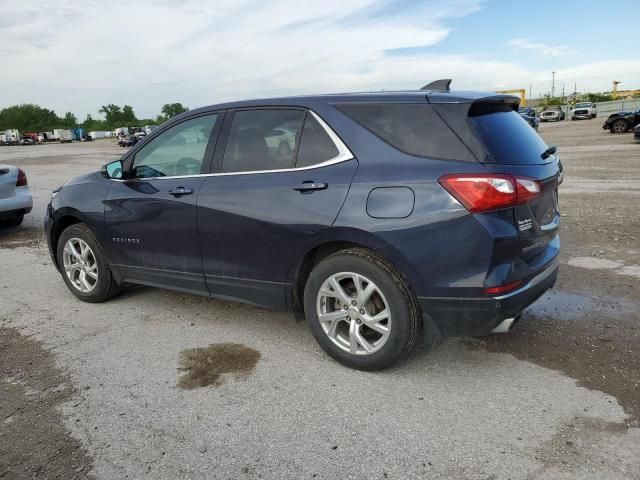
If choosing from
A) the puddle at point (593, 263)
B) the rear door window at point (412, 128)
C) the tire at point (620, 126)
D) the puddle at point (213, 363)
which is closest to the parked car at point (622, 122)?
the tire at point (620, 126)

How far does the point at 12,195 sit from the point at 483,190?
26.0 ft

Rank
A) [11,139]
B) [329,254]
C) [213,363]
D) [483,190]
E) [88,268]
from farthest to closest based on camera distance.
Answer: [11,139]
[88,268]
[213,363]
[329,254]
[483,190]

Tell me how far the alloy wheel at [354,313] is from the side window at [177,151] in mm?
1508

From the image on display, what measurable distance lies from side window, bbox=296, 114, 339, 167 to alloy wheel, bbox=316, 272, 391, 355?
0.78 m

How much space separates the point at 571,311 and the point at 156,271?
346cm

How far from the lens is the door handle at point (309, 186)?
137 inches

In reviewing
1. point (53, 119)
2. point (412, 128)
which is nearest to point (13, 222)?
point (412, 128)

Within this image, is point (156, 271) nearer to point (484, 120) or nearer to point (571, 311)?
point (484, 120)

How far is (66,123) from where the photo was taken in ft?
493

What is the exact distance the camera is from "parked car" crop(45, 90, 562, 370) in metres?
3.08

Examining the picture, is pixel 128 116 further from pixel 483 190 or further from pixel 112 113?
pixel 483 190

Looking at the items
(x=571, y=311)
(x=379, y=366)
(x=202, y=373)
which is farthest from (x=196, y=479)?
(x=571, y=311)

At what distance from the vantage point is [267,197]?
12.2 ft

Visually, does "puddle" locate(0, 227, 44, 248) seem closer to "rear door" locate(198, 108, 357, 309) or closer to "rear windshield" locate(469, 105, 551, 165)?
"rear door" locate(198, 108, 357, 309)
